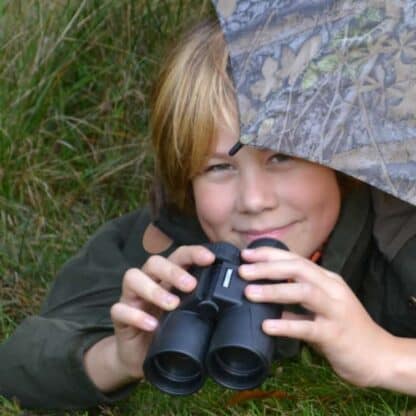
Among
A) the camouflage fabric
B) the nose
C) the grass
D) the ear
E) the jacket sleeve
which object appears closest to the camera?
the camouflage fabric

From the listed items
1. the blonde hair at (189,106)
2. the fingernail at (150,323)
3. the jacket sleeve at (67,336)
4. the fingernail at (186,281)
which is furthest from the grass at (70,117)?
the fingernail at (186,281)

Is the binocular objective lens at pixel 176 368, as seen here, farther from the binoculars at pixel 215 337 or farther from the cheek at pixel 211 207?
the cheek at pixel 211 207

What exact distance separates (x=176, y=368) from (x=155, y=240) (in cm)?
87

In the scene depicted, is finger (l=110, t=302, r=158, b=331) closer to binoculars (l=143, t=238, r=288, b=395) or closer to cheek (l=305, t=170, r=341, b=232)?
binoculars (l=143, t=238, r=288, b=395)

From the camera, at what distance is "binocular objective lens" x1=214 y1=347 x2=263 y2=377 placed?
2.37 meters

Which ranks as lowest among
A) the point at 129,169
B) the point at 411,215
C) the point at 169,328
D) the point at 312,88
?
the point at 129,169

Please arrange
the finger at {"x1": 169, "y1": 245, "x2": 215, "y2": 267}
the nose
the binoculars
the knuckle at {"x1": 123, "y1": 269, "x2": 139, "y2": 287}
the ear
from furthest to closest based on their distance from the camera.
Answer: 1. the ear
2. the nose
3. the knuckle at {"x1": 123, "y1": 269, "x2": 139, "y2": 287}
4. the finger at {"x1": 169, "y1": 245, "x2": 215, "y2": 267}
5. the binoculars

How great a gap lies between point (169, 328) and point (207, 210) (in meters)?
0.60

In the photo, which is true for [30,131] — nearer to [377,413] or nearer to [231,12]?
[231,12]

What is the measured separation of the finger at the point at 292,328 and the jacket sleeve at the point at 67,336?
0.67 m

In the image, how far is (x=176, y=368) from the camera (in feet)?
8.02

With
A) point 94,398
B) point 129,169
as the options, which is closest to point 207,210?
point 94,398

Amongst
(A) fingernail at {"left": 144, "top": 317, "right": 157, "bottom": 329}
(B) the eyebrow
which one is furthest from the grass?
(A) fingernail at {"left": 144, "top": 317, "right": 157, "bottom": 329}

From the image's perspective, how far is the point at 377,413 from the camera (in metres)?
2.78
